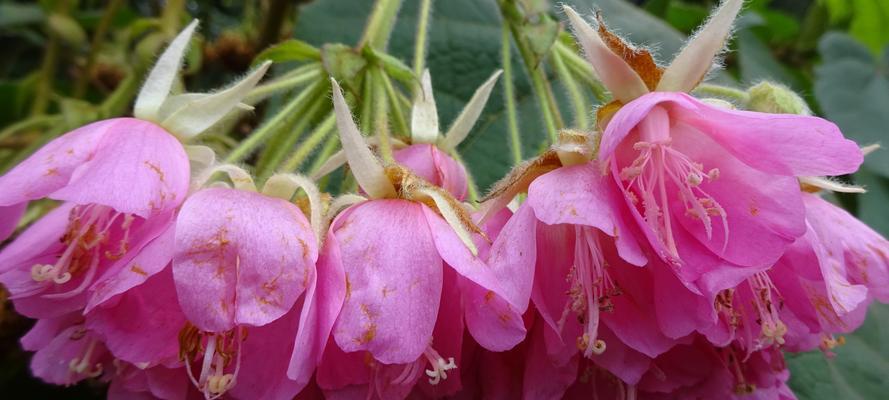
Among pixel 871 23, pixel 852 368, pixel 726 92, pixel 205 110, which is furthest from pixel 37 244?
pixel 871 23

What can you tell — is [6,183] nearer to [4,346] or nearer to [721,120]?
[721,120]

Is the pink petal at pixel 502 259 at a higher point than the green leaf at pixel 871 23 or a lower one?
higher

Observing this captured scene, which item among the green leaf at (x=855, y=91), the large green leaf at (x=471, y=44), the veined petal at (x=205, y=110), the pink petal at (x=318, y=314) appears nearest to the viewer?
the pink petal at (x=318, y=314)

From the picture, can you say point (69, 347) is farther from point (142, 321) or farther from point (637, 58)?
point (637, 58)

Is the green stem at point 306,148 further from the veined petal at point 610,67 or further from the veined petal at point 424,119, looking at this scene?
the veined petal at point 610,67

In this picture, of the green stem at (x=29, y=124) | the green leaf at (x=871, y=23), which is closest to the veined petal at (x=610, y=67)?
the green stem at (x=29, y=124)

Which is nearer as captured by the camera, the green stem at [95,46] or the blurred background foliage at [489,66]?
the blurred background foliage at [489,66]

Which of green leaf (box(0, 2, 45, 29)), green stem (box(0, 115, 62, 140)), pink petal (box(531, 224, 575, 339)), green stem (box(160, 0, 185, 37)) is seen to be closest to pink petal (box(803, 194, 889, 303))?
pink petal (box(531, 224, 575, 339))

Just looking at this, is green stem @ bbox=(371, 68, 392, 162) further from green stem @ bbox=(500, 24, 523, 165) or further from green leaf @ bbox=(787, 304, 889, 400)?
green leaf @ bbox=(787, 304, 889, 400)
